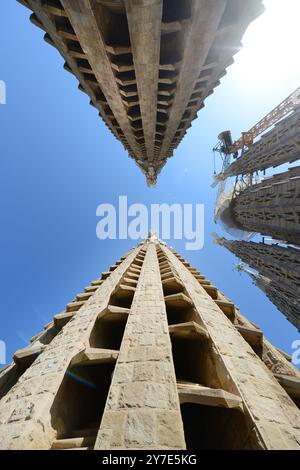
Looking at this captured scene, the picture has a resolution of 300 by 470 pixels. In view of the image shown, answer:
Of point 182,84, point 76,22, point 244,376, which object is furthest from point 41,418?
point 182,84

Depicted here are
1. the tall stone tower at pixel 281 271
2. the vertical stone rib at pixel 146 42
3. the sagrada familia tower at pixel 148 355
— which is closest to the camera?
the sagrada familia tower at pixel 148 355

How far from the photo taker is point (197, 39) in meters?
9.56

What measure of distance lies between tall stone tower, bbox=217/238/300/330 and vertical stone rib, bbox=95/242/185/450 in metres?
21.6

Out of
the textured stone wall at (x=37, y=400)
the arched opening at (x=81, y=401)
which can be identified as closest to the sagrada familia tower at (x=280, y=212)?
the arched opening at (x=81, y=401)

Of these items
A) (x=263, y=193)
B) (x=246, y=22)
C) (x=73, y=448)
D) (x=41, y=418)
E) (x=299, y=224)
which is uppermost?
(x=246, y=22)

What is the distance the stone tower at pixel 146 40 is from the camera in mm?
8406

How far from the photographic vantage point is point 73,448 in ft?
12.1

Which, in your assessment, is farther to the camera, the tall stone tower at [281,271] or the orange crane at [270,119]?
the orange crane at [270,119]

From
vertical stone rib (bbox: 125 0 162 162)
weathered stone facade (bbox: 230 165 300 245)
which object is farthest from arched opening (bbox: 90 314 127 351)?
weathered stone facade (bbox: 230 165 300 245)

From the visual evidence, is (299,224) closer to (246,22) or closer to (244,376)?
(246,22)

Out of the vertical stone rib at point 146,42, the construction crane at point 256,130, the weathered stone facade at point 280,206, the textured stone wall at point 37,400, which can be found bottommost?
the textured stone wall at point 37,400

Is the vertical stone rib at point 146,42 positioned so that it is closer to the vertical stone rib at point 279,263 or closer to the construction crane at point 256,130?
the vertical stone rib at point 279,263

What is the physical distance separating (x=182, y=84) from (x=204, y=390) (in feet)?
45.8

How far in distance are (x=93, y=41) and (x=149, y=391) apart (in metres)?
11.6
